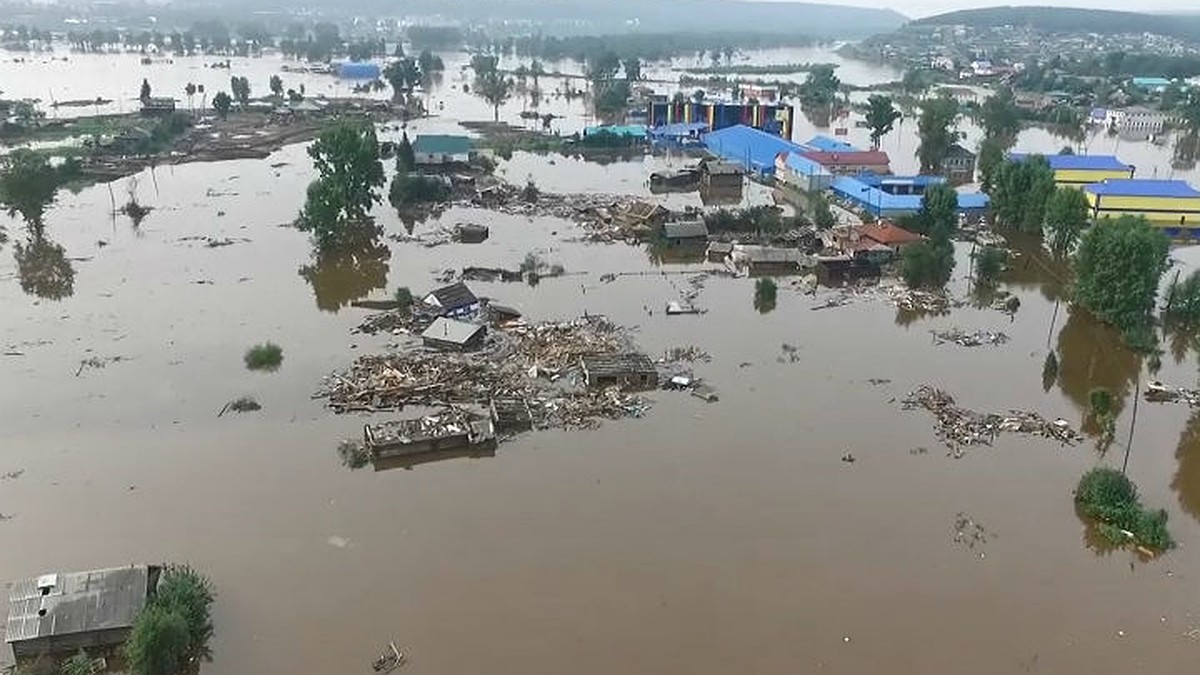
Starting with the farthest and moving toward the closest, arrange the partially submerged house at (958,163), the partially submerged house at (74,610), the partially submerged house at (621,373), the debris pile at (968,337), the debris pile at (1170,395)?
the partially submerged house at (958,163) → the debris pile at (968,337) → the debris pile at (1170,395) → the partially submerged house at (621,373) → the partially submerged house at (74,610)

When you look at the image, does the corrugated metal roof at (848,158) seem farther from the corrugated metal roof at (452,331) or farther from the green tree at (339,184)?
the corrugated metal roof at (452,331)

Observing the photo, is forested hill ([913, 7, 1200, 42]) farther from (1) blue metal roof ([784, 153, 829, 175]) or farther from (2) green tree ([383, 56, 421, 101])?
(1) blue metal roof ([784, 153, 829, 175])

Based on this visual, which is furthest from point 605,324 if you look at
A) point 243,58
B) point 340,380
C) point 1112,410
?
point 243,58

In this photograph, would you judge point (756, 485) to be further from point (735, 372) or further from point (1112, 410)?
point (1112, 410)

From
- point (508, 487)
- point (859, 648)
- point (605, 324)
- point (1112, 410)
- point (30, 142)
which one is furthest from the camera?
point (30, 142)

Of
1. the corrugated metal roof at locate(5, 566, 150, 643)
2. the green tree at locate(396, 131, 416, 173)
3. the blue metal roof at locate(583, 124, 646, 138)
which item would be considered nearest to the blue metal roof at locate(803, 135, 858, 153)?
the blue metal roof at locate(583, 124, 646, 138)

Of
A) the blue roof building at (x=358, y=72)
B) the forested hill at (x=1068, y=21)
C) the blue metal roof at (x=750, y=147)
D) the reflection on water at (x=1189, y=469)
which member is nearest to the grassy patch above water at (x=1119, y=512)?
the reflection on water at (x=1189, y=469)
